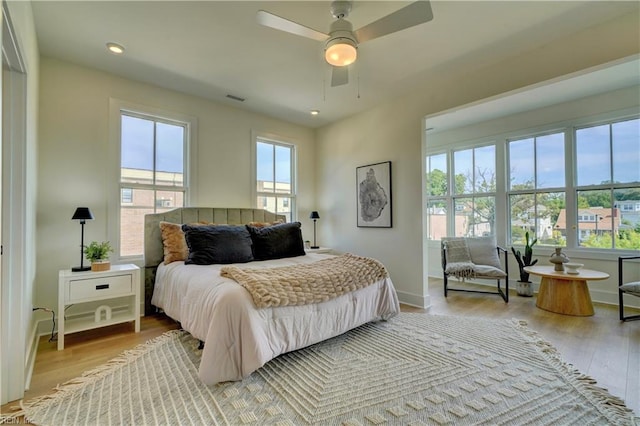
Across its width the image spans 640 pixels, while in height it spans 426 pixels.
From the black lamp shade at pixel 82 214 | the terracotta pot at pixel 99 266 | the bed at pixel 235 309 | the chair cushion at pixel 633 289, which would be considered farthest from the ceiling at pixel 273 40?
the chair cushion at pixel 633 289

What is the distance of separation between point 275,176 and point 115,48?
101 inches

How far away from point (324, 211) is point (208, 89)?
104 inches

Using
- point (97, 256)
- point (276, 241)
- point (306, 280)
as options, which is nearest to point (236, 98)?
point (276, 241)

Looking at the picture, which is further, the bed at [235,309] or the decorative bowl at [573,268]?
the decorative bowl at [573,268]

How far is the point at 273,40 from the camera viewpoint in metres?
2.61

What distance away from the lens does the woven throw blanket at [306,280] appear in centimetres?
205

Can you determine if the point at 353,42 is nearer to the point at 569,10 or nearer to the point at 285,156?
the point at 569,10

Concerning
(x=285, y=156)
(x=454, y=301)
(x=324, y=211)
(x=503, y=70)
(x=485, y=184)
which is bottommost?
(x=454, y=301)

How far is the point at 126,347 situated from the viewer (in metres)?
2.47

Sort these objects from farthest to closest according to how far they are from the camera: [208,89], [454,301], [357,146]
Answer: [357,146]
[454,301]
[208,89]

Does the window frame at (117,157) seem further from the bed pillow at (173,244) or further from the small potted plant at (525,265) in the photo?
the small potted plant at (525,265)

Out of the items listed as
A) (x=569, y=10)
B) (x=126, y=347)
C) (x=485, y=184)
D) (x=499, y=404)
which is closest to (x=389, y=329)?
(x=499, y=404)

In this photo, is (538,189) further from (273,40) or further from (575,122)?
(273,40)

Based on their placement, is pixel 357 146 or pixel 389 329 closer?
pixel 389 329
